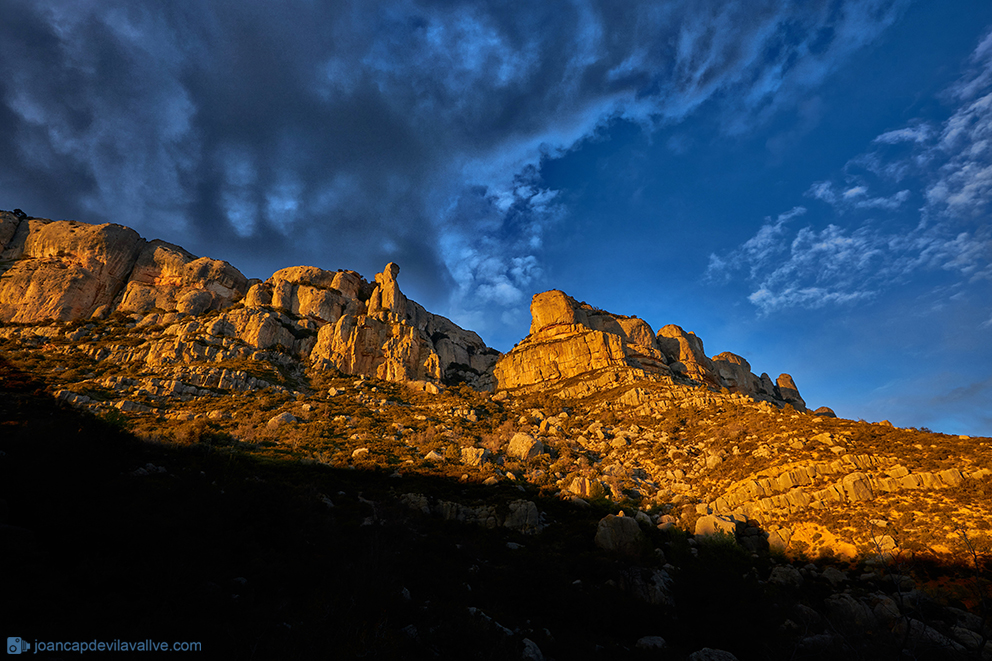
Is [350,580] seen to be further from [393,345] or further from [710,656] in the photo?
[393,345]

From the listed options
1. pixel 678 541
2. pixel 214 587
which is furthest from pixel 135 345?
pixel 678 541

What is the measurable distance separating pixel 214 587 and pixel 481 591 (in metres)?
8.79

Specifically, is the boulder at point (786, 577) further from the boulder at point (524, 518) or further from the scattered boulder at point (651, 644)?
the boulder at point (524, 518)

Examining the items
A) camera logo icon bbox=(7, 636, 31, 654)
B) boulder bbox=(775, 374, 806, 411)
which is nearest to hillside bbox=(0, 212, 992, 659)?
camera logo icon bbox=(7, 636, 31, 654)

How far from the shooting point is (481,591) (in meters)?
13.8

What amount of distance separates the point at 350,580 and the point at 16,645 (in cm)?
679

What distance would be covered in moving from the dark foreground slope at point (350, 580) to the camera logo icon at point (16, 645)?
0.34 meters

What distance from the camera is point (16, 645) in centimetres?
512

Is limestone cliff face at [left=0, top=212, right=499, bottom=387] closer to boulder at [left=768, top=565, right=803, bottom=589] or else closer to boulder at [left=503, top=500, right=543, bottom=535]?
boulder at [left=503, top=500, right=543, bottom=535]

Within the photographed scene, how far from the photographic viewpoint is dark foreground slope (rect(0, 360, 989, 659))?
24.0 feet

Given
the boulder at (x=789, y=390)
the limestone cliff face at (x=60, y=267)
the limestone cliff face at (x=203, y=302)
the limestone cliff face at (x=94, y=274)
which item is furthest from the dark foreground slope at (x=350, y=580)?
the boulder at (x=789, y=390)

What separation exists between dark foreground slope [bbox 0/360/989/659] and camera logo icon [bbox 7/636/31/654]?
1.11 ft

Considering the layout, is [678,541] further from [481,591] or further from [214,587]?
[214,587]

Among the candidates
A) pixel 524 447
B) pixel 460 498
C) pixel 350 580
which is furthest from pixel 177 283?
pixel 350 580
